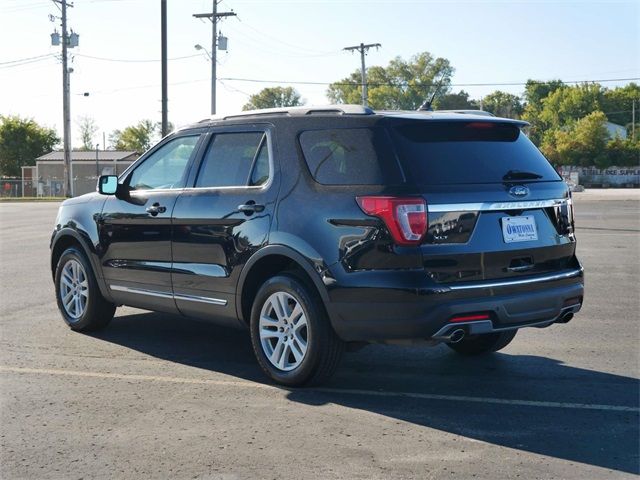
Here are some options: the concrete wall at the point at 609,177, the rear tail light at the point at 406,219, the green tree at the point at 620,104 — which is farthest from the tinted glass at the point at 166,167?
the green tree at the point at 620,104

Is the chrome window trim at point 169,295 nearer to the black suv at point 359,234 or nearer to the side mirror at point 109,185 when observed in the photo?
the black suv at point 359,234

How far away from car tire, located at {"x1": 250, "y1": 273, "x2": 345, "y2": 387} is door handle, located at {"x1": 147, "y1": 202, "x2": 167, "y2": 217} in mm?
1336

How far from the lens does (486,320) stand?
16.6ft

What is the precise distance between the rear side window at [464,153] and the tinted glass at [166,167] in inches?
83.5

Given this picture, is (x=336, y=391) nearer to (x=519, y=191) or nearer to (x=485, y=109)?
(x=519, y=191)

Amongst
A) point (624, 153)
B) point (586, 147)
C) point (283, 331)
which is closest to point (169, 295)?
point (283, 331)

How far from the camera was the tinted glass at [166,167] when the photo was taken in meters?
6.66

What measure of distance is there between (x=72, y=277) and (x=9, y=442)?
10.8ft

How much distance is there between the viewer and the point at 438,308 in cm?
491

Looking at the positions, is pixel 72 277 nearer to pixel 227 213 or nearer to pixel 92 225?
pixel 92 225

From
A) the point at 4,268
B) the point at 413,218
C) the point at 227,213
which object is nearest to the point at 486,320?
the point at 413,218

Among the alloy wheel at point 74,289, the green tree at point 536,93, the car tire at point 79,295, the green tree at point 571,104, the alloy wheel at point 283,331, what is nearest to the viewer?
the alloy wheel at point 283,331

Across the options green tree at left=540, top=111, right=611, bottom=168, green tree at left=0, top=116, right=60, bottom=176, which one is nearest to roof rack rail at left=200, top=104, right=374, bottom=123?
green tree at left=540, top=111, right=611, bottom=168

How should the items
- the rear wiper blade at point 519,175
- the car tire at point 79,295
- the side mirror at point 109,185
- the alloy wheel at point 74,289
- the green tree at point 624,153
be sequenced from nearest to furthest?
the rear wiper blade at point 519,175, the side mirror at point 109,185, the car tire at point 79,295, the alloy wheel at point 74,289, the green tree at point 624,153
